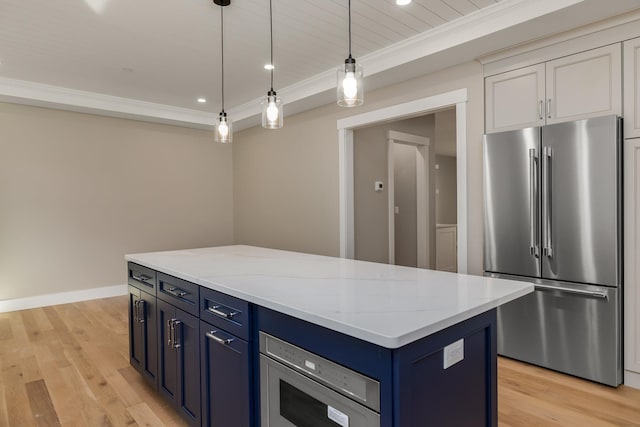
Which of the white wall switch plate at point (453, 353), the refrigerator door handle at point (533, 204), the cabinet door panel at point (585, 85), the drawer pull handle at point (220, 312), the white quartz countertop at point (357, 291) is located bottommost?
the white wall switch plate at point (453, 353)

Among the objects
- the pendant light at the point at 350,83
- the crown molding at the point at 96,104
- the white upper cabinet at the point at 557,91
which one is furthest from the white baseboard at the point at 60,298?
the white upper cabinet at the point at 557,91

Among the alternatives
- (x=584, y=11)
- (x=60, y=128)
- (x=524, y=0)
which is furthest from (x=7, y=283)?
(x=584, y=11)

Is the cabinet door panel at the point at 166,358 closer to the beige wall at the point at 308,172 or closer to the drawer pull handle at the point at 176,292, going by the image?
the drawer pull handle at the point at 176,292

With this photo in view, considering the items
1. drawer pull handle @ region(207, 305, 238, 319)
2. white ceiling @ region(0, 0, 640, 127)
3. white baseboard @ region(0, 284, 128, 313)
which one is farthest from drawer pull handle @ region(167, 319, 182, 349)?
white baseboard @ region(0, 284, 128, 313)

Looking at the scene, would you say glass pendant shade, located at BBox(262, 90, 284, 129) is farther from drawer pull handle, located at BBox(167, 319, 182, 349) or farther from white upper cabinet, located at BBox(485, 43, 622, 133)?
white upper cabinet, located at BBox(485, 43, 622, 133)

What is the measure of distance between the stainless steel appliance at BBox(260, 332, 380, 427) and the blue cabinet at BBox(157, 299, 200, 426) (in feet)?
1.88

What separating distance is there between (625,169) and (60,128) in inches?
234

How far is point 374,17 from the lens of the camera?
2.85m

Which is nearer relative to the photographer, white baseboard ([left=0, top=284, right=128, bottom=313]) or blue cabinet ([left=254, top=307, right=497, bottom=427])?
blue cabinet ([left=254, top=307, right=497, bottom=427])

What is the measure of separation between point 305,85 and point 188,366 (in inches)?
130

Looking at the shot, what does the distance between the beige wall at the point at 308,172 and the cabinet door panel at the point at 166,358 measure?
8.06 ft

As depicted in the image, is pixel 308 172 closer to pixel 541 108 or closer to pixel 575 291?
pixel 541 108

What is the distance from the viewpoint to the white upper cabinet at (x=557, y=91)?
2.51 m

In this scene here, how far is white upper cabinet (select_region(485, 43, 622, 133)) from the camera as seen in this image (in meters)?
2.51
